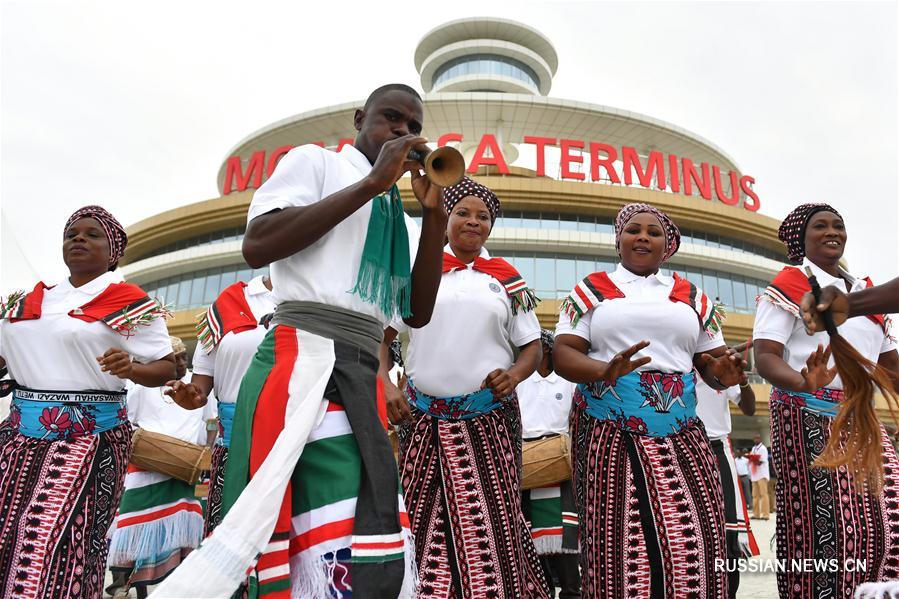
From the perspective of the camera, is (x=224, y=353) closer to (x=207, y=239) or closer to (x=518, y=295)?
(x=518, y=295)

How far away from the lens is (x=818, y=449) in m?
3.52

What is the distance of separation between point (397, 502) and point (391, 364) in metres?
1.91

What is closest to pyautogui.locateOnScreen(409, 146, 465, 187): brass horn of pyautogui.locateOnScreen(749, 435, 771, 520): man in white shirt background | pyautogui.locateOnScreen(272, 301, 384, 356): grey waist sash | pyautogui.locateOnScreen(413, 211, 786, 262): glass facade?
pyautogui.locateOnScreen(272, 301, 384, 356): grey waist sash

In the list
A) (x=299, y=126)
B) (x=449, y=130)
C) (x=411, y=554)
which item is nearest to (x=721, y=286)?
(x=449, y=130)

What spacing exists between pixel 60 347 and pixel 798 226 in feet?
13.1

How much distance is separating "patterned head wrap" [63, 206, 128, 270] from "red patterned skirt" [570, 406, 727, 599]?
2832 mm

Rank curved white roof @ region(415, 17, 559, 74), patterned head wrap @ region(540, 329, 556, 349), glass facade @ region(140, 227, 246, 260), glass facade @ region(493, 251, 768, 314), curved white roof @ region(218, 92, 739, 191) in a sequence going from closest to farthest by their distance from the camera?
patterned head wrap @ region(540, 329, 556, 349) < glass facade @ region(493, 251, 768, 314) < glass facade @ region(140, 227, 246, 260) < curved white roof @ region(218, 92, 739, 191) < curved white roof @ region(415, 17, 559, 74)

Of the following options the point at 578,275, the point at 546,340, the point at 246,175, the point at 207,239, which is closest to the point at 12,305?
the point at 546,340

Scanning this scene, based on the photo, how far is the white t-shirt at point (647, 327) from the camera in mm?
3504

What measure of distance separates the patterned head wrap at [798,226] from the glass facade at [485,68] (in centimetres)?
4347

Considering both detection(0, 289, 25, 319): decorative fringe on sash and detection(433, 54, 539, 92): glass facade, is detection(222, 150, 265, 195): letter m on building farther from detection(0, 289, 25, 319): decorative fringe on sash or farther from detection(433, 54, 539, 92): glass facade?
detection(0, 289, 25, 319): decorative fringe on sash

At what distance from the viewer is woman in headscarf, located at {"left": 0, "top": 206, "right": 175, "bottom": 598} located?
3.28 metres

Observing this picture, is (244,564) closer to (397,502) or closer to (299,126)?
(397,502)
